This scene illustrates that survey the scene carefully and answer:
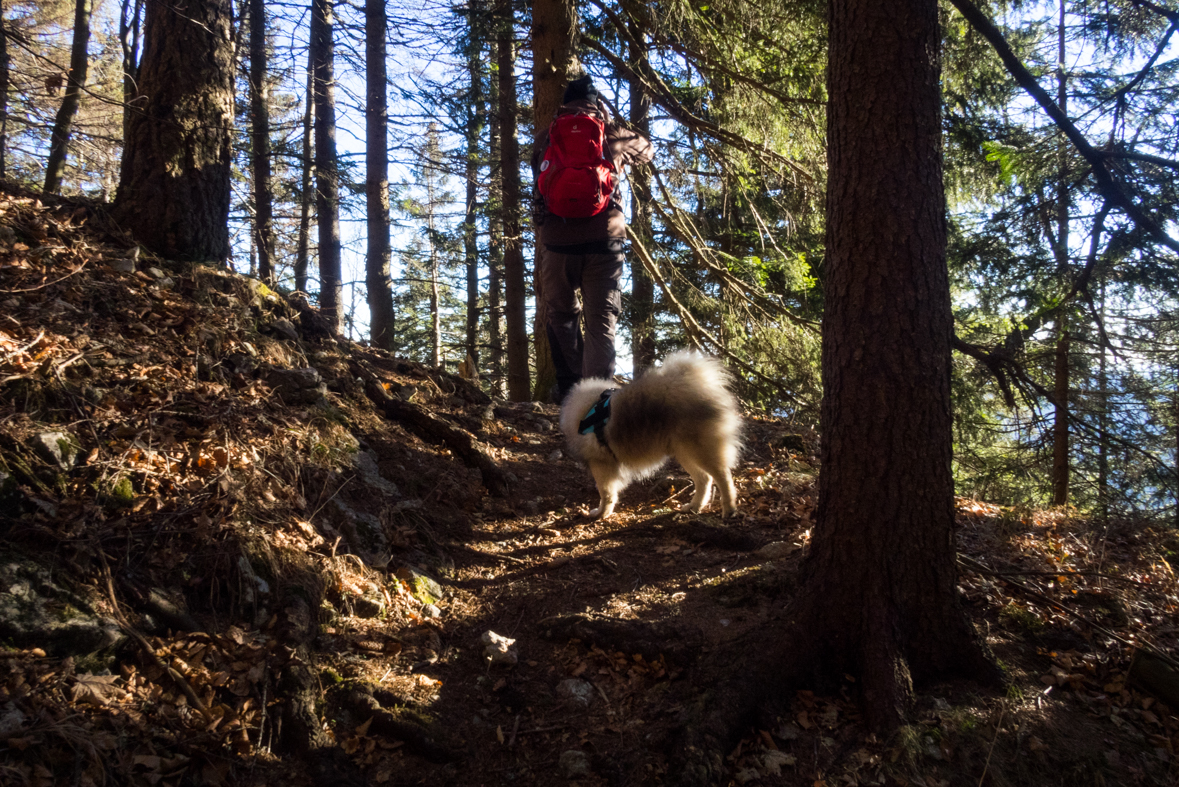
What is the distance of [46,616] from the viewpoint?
2402mm

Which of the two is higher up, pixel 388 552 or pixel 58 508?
pixel 58 508

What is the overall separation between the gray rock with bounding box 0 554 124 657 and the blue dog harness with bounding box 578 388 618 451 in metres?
3.57

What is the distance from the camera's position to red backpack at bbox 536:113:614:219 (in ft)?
18.7

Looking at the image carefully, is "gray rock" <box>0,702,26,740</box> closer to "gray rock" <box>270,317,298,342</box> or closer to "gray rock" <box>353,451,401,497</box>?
"gray rock" <box>353,451,401,497</box>

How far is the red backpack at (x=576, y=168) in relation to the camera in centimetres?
571

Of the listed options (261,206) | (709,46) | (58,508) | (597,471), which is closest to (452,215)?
(261,206)

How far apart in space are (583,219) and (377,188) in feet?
31.2

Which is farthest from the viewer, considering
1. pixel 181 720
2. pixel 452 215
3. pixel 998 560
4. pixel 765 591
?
pixel 452 215

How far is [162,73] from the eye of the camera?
16.6 ft

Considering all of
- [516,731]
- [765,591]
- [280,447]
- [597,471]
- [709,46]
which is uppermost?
[709,46]

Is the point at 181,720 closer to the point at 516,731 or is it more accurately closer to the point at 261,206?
the point at 516,731

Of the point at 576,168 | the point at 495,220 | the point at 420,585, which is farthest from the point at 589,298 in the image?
the point at 495,220

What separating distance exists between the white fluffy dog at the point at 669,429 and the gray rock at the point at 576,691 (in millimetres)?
2281

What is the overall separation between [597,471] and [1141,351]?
13.6 feet
